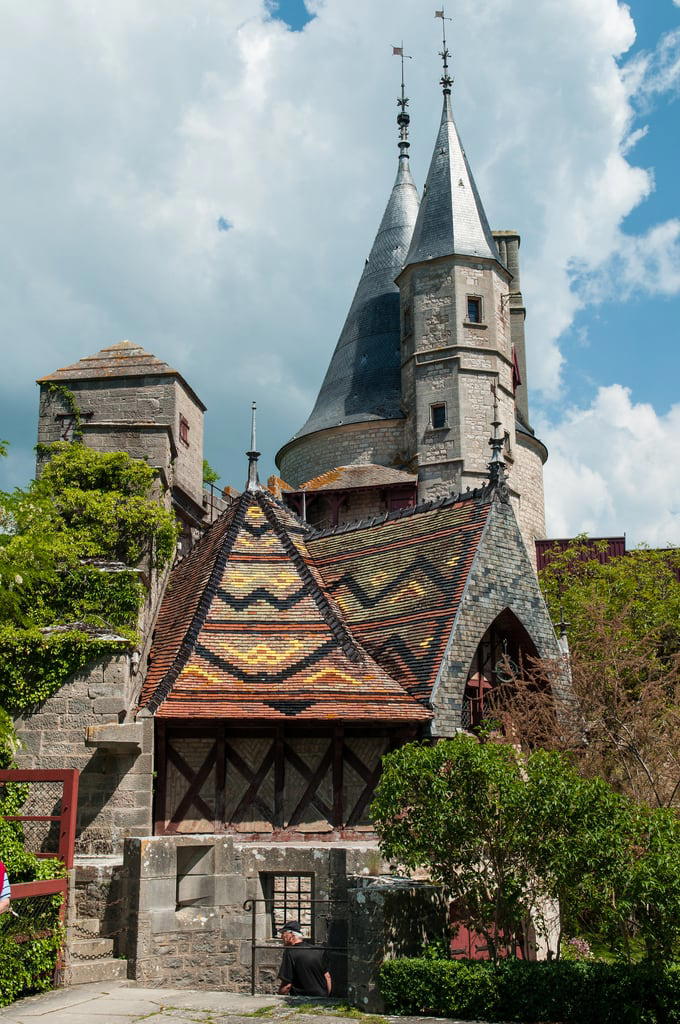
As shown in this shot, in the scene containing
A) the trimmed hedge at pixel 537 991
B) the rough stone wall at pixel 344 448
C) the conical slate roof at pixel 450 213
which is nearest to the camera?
the trimmed hedge at pixel 537 991

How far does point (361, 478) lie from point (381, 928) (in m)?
26.2

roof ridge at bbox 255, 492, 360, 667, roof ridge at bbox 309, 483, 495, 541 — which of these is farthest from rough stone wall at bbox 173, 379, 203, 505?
roof ridge at bbox 309, 483, 495, 541

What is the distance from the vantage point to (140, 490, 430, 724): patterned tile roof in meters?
15.1

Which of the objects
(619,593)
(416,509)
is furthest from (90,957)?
(619,593)

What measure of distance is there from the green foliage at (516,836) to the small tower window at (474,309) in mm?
27112

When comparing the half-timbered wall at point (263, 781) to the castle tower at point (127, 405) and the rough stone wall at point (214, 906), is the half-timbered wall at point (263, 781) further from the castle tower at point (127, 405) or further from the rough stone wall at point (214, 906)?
the castle tower at point (127, 405)

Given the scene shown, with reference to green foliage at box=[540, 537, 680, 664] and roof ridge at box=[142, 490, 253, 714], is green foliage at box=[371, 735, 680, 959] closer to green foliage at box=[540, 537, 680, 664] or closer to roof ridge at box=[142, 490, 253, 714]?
roof ridge at box=[142, 490, 253, 714]

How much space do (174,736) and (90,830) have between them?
177cm

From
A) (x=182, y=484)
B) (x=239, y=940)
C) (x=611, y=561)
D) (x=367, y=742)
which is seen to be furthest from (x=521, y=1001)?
(x=611, y=561)

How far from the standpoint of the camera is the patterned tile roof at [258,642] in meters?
15.1

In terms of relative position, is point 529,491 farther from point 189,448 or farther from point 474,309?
point 189,448

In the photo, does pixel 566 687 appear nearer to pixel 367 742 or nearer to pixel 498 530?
pixel 498 530

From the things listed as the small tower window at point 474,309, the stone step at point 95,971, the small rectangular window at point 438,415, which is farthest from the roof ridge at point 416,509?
the small tower window at point 474,309

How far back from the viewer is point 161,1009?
1041 cm
